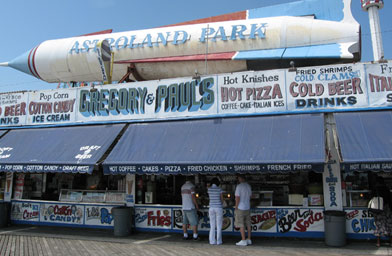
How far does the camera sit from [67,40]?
17.0 metres

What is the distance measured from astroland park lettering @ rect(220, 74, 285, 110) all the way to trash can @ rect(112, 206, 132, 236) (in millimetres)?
4236

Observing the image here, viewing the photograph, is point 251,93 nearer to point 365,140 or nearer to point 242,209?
point 365,140

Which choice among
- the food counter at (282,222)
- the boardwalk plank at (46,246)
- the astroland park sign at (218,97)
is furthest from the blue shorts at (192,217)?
the boardwalk plank at (46,246)

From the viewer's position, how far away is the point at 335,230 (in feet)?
25.1

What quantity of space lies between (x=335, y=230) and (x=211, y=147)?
361 centimetres

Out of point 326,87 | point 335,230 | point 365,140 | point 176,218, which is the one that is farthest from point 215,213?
point 326,87

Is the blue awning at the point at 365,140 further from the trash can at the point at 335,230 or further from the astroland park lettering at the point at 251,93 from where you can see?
the astroland park lettering at the point at 251,93

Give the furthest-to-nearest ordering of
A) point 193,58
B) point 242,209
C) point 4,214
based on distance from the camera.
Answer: point 193,58 < point 4,214 < point 242,209

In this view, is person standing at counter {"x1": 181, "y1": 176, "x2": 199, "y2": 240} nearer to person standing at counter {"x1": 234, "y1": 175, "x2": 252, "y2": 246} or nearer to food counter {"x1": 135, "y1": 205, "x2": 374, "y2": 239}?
food counter {"x1": 135, "y1": 205, "x2": 374, "y2": 239}

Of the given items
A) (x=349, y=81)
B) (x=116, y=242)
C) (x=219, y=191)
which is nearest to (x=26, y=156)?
(x=116, y=242)

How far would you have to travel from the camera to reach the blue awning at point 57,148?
941 cm

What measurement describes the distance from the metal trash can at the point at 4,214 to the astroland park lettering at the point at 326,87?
9991 millimetres

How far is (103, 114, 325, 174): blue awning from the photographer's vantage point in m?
7.69

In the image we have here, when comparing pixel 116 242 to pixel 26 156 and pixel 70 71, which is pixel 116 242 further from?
pixel 70 71
